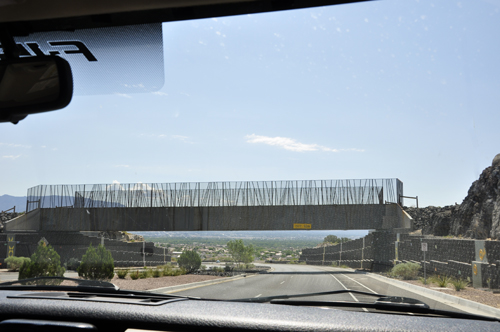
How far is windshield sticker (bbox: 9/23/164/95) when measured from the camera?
338 centimetres

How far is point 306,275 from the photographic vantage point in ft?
39.1

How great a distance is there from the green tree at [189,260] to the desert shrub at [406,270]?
12.4 feet

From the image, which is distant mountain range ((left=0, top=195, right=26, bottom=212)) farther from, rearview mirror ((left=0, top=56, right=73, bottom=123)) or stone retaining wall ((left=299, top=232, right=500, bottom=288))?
stone retaining wall ((left=299, top=232, right=500, bottom=288))

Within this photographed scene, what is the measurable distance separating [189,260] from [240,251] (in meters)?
0.96

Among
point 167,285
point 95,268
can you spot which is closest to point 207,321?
point 167,285

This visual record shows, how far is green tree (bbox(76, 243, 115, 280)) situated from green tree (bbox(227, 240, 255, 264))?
237 cm

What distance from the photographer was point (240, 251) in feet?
22.8

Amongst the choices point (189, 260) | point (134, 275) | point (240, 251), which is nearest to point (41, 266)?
point (134, 275)

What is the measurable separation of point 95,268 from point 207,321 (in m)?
5.59

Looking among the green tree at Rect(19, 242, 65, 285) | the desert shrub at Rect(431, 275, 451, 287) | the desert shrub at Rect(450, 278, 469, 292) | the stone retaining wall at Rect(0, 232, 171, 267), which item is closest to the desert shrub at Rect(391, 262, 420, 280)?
the desert shrub at Rect(431, 275, 451, 287)

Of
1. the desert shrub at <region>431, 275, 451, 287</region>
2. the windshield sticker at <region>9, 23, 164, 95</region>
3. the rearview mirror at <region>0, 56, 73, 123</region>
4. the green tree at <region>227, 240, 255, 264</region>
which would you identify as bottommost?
the desert shrub at <region>431, 275, 451, 287</region>

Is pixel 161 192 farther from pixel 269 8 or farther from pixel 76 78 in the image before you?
pixel 269 8

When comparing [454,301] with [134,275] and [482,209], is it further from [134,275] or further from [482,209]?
[482,209]

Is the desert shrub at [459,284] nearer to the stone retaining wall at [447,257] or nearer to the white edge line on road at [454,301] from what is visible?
the stone retaining wall at [447,257]
